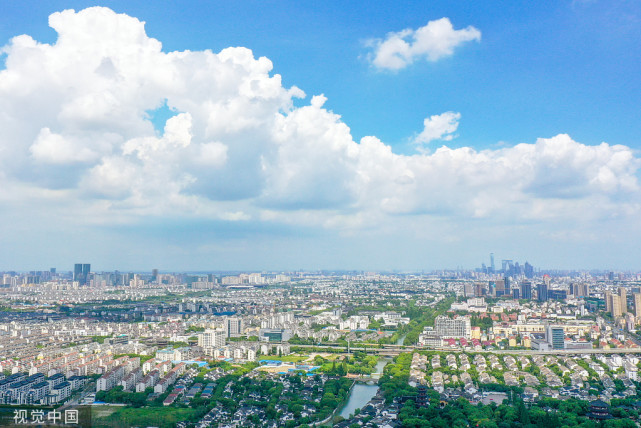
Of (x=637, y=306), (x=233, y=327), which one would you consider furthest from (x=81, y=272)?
(x=637, y=306)

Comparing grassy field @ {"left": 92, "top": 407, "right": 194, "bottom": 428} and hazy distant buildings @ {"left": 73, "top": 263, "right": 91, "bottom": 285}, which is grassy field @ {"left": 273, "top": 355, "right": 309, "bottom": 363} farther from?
hazy distant buildings @ {"left": 73, "top": 263, "right": 91, "bottom": 285}

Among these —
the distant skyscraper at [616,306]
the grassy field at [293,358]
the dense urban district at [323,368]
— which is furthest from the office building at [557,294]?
the grassy field at [293,358]

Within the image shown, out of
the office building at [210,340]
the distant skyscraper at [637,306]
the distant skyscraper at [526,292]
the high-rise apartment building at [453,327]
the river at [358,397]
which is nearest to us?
the river at [358,397]

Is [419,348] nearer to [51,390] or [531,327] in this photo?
[531,327]

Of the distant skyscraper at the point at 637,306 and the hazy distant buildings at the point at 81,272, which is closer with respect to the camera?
the distant skyscraper at the point at 637,306

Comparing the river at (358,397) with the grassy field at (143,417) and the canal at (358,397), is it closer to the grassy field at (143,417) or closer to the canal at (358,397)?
the canal at (358,397)

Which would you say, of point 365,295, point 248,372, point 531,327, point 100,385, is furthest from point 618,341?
point 365,295
